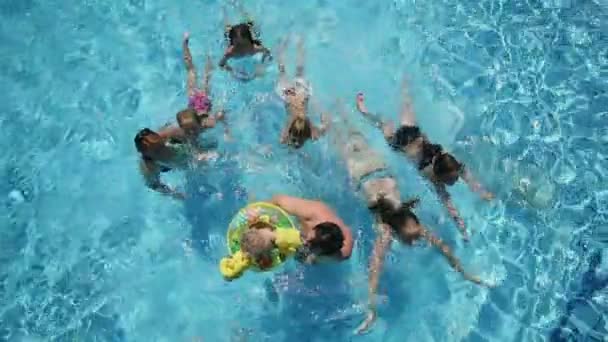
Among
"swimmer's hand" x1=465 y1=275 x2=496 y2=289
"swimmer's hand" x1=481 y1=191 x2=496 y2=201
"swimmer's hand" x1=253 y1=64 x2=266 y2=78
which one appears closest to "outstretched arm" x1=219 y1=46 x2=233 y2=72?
"swimmer's hand" x1=253 y1=64 x2=266 y2=78

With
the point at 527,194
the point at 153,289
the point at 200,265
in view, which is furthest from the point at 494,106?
the point at 153,289

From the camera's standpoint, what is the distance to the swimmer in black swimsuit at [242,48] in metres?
6.15

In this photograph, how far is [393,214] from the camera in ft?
18.5

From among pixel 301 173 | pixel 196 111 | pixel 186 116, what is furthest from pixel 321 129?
pixel 186 116

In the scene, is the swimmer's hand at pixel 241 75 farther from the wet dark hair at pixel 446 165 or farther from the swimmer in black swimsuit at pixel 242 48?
the wet dark hair at pixel 446 165

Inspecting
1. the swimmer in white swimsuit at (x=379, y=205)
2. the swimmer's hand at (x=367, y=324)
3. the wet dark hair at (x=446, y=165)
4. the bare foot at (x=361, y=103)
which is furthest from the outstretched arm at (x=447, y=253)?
the bare foot at (x=361, y=103)

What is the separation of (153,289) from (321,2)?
3.70 m

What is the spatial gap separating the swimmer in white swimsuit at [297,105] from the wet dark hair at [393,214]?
950 mm

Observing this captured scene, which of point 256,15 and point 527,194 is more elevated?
point 256,15

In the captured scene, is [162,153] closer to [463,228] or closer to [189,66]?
[189,66]

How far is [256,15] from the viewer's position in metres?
7.55

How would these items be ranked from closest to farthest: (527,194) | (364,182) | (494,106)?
(364,182) < (527,194) < (494,106)

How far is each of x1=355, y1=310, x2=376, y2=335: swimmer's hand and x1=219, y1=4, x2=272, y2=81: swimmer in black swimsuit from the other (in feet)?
9.03

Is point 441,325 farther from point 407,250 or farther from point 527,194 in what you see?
point 527,194
